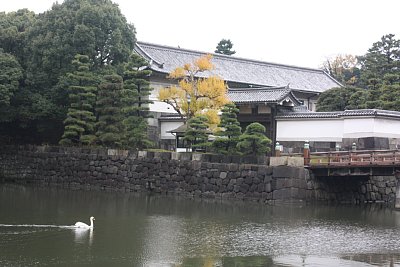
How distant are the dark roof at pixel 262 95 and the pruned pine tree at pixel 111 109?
19.6ft

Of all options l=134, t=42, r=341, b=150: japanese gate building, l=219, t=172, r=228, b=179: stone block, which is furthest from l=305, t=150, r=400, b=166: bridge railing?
l=134, t=42, r=341, b=150: japanese gate building

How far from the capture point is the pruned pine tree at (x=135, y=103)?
1267 inches

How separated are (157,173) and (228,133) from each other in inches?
166

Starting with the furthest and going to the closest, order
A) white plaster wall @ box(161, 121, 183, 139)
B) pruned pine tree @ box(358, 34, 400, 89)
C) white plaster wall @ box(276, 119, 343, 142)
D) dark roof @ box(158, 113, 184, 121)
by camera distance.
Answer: pruned pine tree @ box(358, 34, 400, 89) → white plaster wall @ box(161, 121, 183, 139) → dark roof @ box(158, 113, 184, 121) → white plaster wall @ box(276, 119, 343, 142)

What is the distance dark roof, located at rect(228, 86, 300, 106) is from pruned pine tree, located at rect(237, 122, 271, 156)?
14.4 feet

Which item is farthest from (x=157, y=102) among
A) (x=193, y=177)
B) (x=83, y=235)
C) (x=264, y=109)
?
(x=83, y=235)

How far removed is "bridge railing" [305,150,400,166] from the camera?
2505cm

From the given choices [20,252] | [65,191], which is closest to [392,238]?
[20,252]

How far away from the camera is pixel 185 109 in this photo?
3231 centimetres

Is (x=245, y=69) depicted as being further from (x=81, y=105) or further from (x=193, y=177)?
(x=193, y=177)

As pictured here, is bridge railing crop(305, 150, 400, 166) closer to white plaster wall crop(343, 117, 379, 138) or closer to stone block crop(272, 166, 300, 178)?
stone block crop(272, 166, 300, 178)

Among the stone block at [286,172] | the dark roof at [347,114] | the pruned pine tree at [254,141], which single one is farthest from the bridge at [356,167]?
the dark roof at [347,114]

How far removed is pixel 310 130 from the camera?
31.0 metres

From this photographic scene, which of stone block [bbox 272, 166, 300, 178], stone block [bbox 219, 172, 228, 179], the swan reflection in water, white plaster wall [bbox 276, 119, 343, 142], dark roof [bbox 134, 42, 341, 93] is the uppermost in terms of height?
dark roof [bbox 134, 42, 341, 93]
